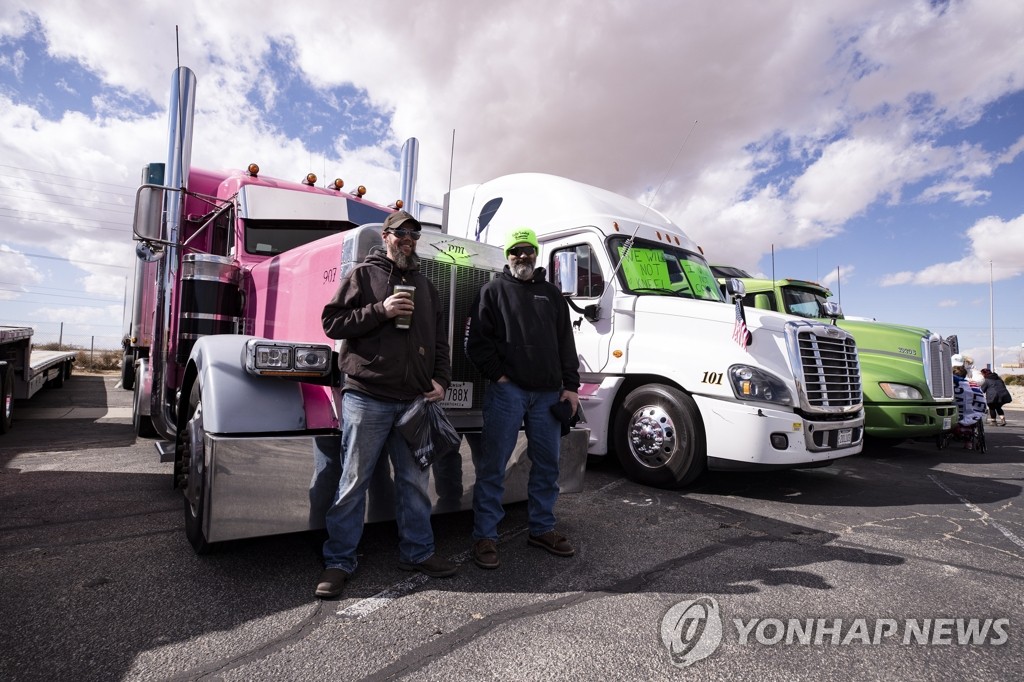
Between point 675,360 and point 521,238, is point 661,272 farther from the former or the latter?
point 521,238

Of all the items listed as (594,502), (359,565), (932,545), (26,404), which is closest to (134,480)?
(359,565)

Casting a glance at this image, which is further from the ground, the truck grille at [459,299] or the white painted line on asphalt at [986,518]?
the truck grille at [459,299]

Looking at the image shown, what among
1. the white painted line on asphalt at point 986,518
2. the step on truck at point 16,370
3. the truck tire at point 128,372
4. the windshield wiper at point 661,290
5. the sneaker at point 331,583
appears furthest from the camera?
Result: the truck tire at point 128,372

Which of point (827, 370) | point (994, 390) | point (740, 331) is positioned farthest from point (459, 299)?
point (994, 390)

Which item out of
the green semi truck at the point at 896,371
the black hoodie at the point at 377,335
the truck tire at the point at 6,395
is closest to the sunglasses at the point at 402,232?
the black hoodie at the point at 377,335

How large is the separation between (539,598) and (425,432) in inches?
40.4

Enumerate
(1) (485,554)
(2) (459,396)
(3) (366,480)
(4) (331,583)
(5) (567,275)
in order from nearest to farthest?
1. (4) (331,583)
2. (3) (366,480)
3. (1) (485,554)
4. (2) (459,396)
5. (5) (567,275)

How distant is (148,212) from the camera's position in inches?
175

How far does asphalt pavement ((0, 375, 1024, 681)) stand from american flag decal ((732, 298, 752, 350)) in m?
1.44

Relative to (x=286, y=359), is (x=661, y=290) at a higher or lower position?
higher

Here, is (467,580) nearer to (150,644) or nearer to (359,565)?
(359,565)

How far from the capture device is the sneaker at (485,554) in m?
3.30

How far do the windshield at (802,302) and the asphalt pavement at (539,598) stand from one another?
4.46 m

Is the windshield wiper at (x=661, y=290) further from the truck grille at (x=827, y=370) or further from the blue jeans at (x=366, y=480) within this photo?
the blue jeans at (x=366, y=480)
